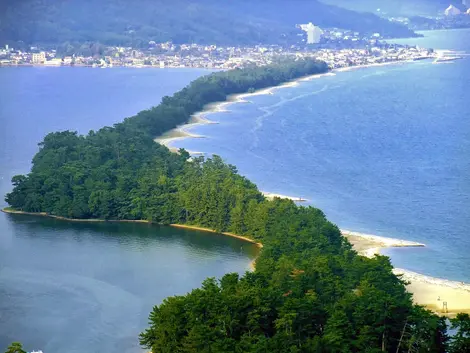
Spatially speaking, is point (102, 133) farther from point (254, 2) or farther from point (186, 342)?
point (254, 2)

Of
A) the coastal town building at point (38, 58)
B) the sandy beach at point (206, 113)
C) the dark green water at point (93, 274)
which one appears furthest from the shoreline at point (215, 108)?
the coastal town building at point (38, 58)

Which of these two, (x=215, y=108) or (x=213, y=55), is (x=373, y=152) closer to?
(x=215, y=108)

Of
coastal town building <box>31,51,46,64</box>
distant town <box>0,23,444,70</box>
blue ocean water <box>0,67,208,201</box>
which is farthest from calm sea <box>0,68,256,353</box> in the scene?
coastal town building <box>31,51,46,64</box>

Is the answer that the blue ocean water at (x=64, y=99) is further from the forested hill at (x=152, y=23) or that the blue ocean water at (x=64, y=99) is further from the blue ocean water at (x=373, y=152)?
the forested hill at (x=152, y=23)

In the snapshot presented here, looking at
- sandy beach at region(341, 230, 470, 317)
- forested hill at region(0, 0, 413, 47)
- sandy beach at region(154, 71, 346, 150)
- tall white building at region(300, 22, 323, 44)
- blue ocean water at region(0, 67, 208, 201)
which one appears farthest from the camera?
tall white building at region(300, 22, 323, 44)

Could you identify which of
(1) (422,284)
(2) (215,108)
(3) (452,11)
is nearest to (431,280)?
(1) (422,284)

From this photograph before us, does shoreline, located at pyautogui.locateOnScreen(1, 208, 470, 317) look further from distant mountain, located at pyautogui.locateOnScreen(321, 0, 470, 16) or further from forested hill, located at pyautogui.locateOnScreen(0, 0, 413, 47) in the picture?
distant mountain, located at pyautogui.locateOnScreen(321, 0, 470, 16)
